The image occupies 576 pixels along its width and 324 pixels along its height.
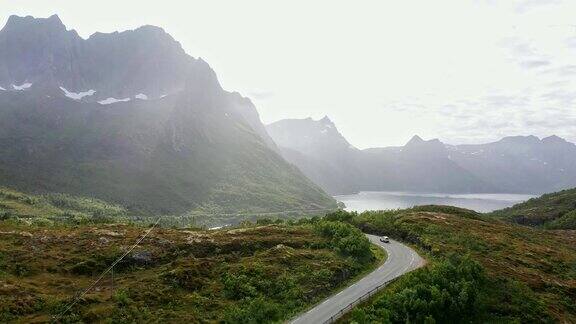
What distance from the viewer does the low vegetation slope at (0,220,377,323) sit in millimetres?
42469

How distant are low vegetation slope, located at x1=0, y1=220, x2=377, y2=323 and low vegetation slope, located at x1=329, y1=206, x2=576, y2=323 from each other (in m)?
10.1

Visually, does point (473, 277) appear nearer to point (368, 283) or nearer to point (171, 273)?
point (368, 283)

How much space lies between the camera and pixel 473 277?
5734cm

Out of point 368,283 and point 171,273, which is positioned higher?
point 171,273

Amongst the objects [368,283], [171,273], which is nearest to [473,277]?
[368,283]

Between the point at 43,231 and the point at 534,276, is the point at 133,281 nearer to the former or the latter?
the point at 43,231

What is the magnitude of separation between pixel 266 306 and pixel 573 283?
174 feet

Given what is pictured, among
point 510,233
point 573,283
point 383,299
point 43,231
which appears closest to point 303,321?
point 383,299

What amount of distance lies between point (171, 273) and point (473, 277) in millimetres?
38331

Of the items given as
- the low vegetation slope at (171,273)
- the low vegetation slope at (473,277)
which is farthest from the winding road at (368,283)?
the low vegetation slope at (473,277)

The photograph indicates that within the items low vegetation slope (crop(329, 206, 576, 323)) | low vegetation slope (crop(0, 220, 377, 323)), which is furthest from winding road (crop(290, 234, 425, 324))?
low vegetation slope (crop(329, 206, 576, 323))

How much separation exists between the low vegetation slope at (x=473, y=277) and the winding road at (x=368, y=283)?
2.39 metres

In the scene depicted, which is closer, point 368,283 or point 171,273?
point 171,273

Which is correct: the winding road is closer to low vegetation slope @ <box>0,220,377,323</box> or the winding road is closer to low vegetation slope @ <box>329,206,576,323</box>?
low vegetation slope @ <box>0,220,377,323</box>
